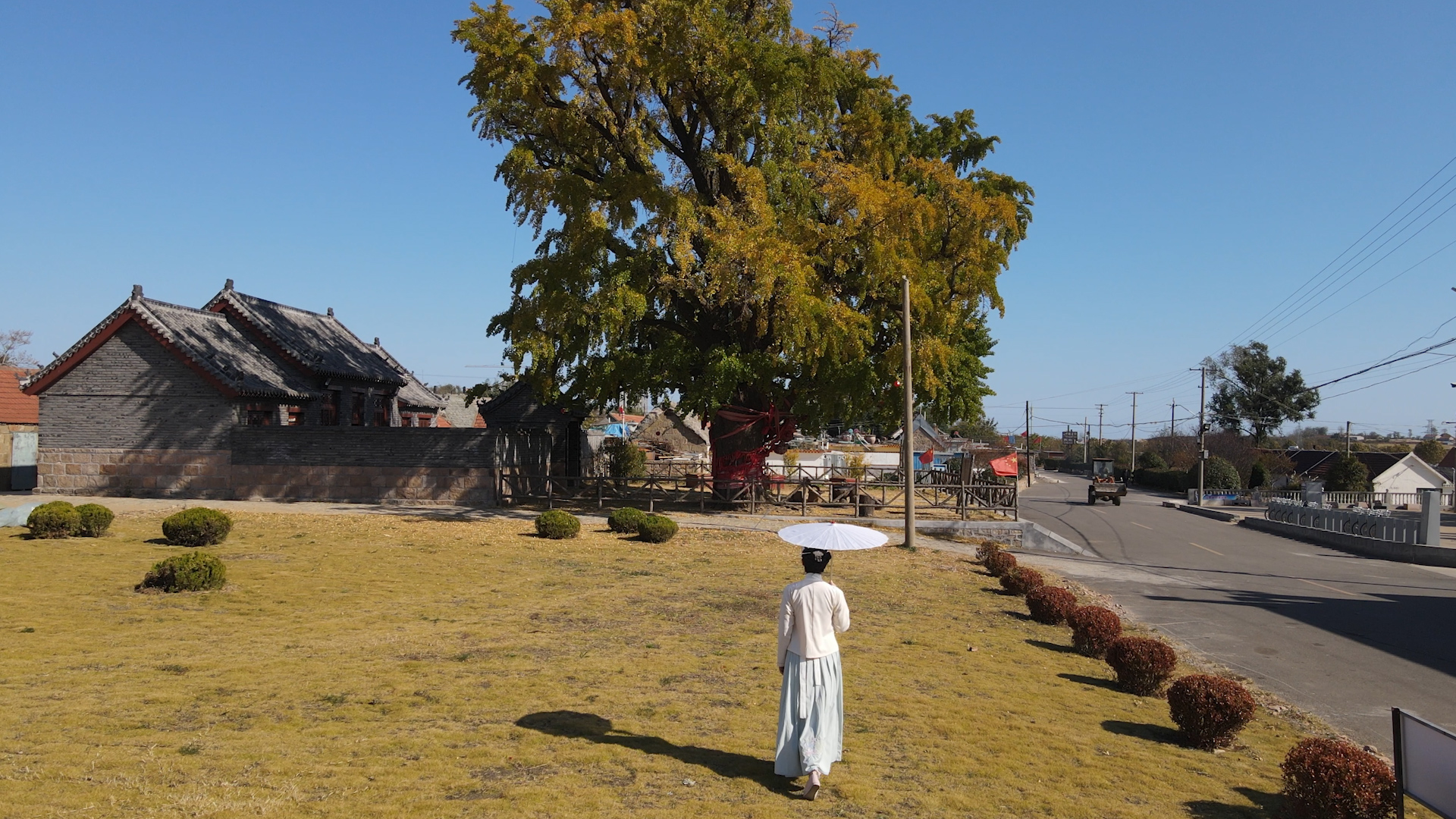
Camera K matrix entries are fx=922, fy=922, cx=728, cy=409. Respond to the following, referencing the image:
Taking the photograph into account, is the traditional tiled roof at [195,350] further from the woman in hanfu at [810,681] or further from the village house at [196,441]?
the woman in hanfu at [810,681]

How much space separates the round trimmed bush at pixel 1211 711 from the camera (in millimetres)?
9430

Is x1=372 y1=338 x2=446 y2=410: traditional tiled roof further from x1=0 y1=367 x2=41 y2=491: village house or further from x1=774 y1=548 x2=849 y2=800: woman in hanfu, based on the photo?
x1=774 y1=548 x2=849 y2=800: woman in hanfu

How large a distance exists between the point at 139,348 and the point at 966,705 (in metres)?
29.7

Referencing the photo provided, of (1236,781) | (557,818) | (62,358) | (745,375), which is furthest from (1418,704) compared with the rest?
(62,358)

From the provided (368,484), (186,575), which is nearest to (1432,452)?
(368,484)

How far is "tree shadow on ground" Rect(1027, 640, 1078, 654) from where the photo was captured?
14.4m

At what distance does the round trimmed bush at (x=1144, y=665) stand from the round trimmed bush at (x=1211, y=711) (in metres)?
1.97

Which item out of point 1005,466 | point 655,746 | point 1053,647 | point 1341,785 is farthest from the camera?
point 1005,466

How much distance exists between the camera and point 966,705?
1062 centimetres

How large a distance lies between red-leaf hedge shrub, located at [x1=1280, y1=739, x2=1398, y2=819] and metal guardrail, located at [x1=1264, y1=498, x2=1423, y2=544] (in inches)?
1188

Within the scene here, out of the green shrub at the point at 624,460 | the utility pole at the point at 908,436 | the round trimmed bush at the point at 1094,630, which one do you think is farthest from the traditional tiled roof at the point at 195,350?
the round trimmed bush at the point at 1094,630

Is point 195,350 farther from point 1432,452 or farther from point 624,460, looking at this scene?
point 1432,452

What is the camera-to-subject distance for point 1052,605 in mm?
16328

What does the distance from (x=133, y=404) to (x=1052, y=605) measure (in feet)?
94.9
